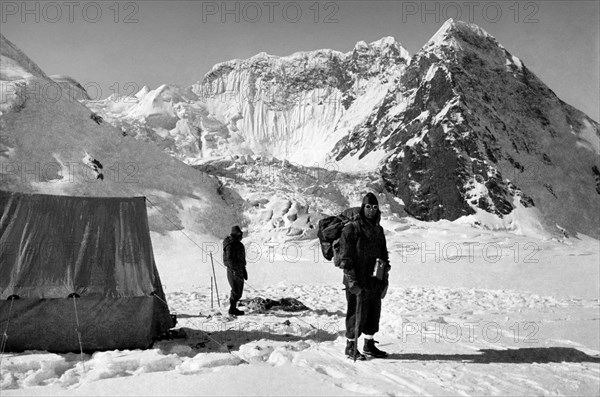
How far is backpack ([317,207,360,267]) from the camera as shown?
6316mm

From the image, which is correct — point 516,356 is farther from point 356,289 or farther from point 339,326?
point 339,326

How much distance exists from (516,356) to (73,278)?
6195mm

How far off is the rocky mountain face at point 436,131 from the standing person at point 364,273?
1652 inches

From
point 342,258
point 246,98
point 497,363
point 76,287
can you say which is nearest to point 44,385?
point 76,287

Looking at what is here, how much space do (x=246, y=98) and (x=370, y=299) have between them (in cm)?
12633

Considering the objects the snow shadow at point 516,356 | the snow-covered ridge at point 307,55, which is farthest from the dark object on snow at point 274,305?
the snow-covered ridge at point 307,55

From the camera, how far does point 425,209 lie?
2608 inches

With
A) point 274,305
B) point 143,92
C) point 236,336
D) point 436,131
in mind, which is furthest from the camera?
point 143,92

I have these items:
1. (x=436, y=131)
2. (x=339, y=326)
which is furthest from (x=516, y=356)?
(x=436, y=131)

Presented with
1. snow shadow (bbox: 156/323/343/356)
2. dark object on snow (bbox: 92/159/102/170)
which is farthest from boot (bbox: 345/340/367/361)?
dark object on snow (bbox: 92/159/102/170)

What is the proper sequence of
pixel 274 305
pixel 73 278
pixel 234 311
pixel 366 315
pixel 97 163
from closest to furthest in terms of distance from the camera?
pixel 366 315 → pixel 73 278 → pixel 234 311 → pixel 274 305 → pixel 97 163

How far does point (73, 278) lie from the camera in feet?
23.5

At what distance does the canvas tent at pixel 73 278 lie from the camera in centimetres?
687

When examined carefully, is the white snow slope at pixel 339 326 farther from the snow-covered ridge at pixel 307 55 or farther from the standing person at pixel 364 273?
the snow-covered ridge at pixel 307 55
